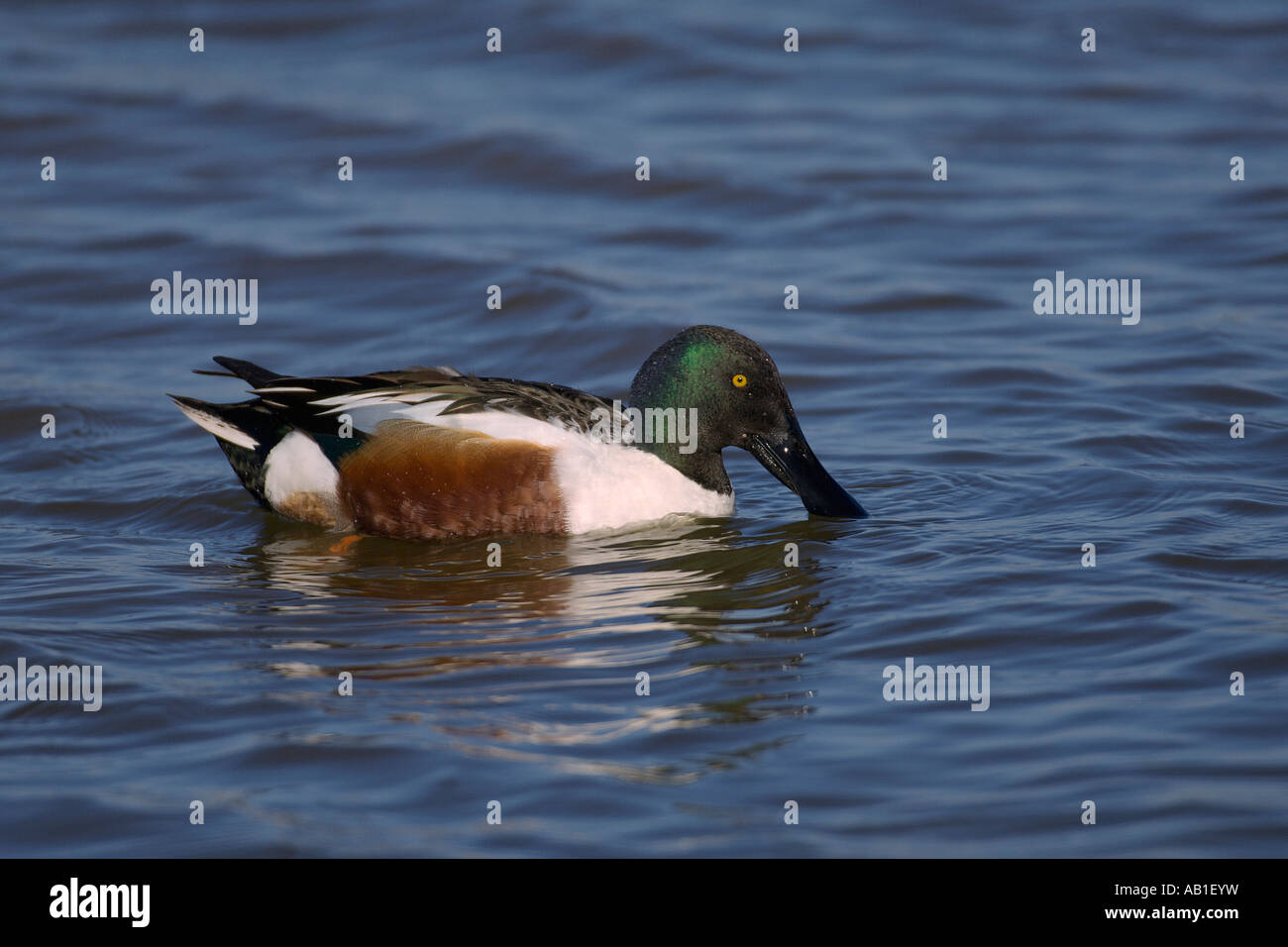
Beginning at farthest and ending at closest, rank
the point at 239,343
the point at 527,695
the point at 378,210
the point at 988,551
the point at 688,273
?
the point at 378,210, the point at 688,273, the point at 239,343, the point at 988,551, the point at 527,695

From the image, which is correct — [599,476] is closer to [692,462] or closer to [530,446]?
[530,446]

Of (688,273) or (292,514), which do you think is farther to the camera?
(688,273)

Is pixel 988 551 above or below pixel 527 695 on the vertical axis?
above

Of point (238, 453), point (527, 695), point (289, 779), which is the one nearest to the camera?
point (289, 779)

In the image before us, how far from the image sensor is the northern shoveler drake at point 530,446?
6.33m

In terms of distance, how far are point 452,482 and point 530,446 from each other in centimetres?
36

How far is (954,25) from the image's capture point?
13633 mm

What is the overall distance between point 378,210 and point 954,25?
18.5 ft

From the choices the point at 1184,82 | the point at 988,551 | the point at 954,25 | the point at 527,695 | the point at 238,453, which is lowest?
the point at 527,695

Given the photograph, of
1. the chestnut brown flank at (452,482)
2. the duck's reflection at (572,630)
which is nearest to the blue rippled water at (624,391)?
the duck's reflection at (572,630)

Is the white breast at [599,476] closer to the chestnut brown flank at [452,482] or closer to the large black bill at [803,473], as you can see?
the chestnut brown flank at [452,482]
